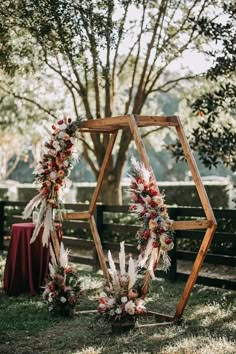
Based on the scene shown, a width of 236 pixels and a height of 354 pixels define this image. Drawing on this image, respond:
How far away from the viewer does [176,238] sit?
9.68 m

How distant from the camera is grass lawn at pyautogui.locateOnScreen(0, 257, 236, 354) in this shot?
18.8 ft

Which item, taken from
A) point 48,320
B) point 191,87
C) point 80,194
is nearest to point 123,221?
point 191,87

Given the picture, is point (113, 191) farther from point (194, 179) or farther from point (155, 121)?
point (194, 179)

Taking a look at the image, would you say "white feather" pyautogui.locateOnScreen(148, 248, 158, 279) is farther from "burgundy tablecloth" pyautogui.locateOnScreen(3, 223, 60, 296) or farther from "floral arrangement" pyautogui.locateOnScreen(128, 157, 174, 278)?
"burgundy tablecloth" pyautogui.locateOnScreen(3, 223, 60, 296)

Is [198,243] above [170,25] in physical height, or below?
below

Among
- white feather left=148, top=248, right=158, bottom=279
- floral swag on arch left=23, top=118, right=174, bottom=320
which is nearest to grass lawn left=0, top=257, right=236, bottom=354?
floral swag on arch left=23, top=118, right=174, bottom=320

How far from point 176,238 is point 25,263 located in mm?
2439

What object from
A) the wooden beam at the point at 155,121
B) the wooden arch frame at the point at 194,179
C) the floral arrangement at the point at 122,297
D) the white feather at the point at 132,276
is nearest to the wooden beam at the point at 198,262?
the wooden arch frame at the point at 194,179

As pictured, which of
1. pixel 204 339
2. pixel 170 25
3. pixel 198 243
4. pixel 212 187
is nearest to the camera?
pixel 204 339

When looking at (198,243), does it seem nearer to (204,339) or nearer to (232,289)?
(232,289)

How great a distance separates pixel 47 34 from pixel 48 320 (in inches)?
202

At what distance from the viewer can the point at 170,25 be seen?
13.1 metres

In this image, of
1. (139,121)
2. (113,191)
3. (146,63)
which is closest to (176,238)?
(139,121)

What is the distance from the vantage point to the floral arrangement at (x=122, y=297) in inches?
248
